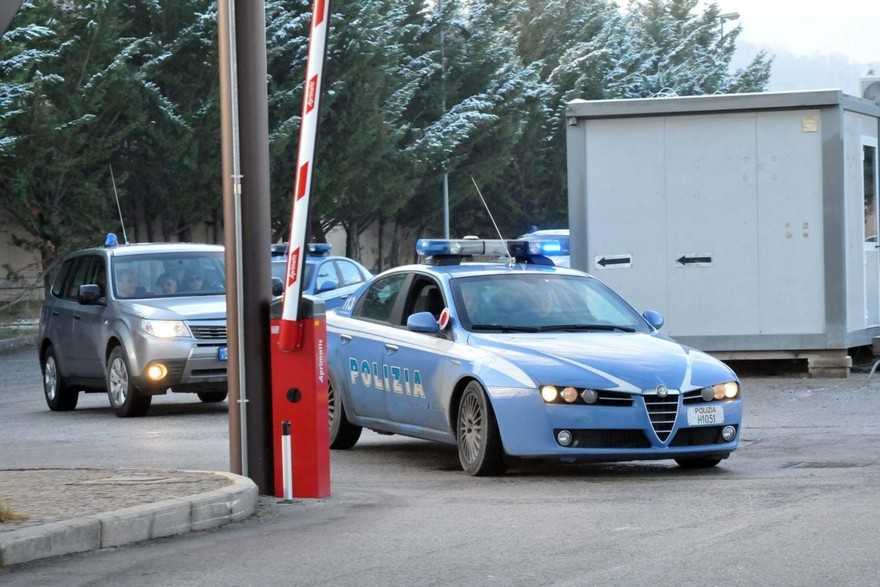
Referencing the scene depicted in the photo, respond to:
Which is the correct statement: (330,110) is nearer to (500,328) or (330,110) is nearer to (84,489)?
(500,328)

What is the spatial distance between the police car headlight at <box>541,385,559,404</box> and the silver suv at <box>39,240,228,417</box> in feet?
20.7

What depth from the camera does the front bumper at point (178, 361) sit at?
16.8 meters

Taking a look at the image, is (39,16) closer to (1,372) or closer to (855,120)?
(1,372)

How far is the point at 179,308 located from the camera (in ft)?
56.6

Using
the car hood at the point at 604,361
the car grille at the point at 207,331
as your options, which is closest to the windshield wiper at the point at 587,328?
the car hood at the point at 604,361

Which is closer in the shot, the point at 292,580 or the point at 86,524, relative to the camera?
the point at 292,580

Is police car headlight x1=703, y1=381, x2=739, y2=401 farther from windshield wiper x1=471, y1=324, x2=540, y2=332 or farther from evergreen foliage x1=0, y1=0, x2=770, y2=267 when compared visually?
evergreen foliage x1=0, y1=0, x2=770, y2=267

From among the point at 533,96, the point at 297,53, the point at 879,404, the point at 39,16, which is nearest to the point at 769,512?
the point at 879,404

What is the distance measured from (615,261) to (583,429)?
29.6 feet

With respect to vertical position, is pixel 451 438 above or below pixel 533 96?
below

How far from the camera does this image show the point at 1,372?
2498 cm

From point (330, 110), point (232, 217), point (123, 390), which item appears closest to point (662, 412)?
point (232, 217)

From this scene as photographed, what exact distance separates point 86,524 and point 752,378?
41.4ft

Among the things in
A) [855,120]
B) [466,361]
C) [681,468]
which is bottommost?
[681,468]
